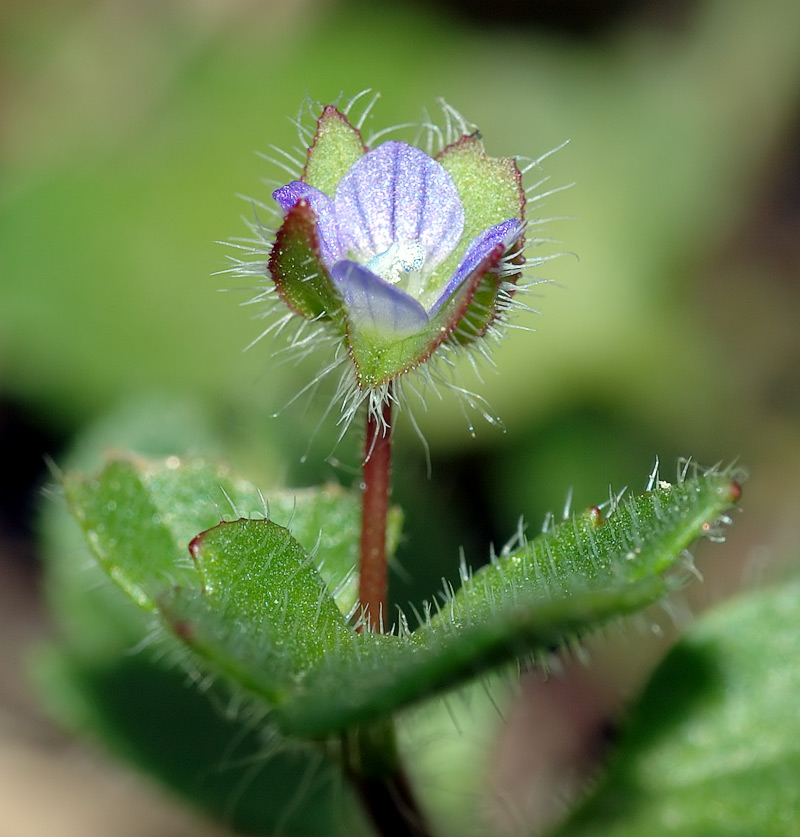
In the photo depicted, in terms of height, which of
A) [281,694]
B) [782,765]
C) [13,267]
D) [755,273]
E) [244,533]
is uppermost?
[13,267]

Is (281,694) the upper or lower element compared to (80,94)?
lower

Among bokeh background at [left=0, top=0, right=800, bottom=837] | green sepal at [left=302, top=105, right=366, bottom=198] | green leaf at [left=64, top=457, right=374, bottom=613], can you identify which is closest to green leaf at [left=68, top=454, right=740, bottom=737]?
green leaf at [left=64, top=457, right=374, bottom=613]

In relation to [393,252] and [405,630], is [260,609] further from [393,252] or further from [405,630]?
[393,252]

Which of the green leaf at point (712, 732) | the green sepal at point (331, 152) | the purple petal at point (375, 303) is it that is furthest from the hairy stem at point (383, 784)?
the green sepal at point (331, 152)

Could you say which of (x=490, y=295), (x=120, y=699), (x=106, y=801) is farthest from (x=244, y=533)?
(x=106, y=801)

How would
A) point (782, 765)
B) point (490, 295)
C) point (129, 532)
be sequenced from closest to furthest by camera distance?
point (490, 295)
point (129, 532)
point (782, 765)

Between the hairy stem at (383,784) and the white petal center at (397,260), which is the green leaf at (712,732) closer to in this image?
the hairy stem at (383,784)

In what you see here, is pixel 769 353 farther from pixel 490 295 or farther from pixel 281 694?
pixel 281 694
